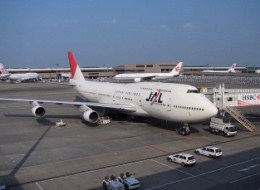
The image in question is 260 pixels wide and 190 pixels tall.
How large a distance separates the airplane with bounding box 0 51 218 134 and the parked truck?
279 centimetres

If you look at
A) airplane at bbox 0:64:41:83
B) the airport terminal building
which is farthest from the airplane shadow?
the airport terminal building

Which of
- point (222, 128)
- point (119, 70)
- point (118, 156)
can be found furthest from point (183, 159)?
point (119, 70)

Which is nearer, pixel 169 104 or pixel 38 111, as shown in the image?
pixel 169 104

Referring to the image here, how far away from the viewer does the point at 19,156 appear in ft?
68.2

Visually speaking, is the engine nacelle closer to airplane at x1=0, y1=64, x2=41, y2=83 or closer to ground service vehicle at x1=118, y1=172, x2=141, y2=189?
ground service vehicle at x1=118, y1=172, x2=141, y2=189

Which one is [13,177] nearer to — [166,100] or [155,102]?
[166,100]

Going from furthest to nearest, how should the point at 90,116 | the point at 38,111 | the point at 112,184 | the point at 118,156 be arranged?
1. the point at 38,111
2. the point at 90,116
3. the point at 118,156
4. the point at 112,184

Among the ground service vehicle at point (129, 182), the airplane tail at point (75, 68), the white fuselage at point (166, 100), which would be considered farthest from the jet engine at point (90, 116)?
the airplane tail at point (75, 68)

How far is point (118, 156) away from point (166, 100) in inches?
A: 323

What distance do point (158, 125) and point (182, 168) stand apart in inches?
503

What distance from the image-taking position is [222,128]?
26031 mm

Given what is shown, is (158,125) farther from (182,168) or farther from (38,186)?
(38,186)

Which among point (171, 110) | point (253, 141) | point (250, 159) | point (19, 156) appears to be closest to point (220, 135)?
point (253, 141)

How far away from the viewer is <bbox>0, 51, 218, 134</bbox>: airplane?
963 inches
